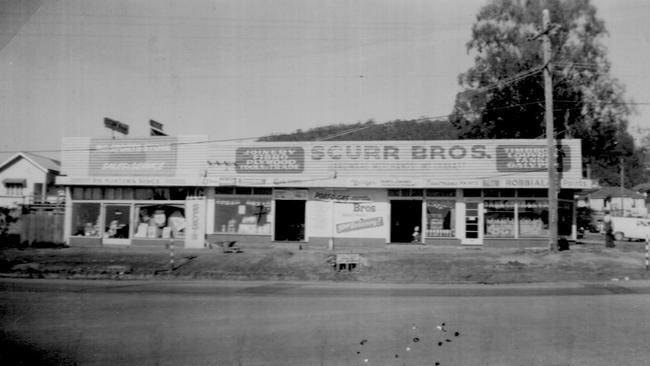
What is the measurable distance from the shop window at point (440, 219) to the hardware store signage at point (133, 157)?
43.6 feet

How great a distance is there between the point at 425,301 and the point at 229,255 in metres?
12.3

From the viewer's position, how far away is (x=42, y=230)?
27766 mm

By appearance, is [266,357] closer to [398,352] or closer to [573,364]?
[398,352]

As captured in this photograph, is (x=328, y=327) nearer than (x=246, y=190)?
Yes

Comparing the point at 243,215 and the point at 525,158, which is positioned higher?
the point at 525,158

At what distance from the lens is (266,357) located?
722 centimetres

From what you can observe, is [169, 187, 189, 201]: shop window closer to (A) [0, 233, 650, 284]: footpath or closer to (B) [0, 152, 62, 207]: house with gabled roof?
(A) [0, 233, 650, 284]: footpath

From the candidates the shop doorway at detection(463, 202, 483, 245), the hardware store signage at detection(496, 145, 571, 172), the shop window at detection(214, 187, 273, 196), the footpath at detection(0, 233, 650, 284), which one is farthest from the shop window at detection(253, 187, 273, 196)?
the hardware store signage at detection(496, 145, 571, 172)

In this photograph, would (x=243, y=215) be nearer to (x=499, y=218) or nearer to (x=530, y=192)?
(x=499, y=218)

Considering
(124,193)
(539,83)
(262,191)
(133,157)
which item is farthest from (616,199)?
(124,193)

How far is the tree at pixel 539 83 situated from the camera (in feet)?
131

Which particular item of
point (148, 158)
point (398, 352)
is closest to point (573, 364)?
point (398, 352)

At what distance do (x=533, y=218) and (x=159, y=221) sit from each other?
18.9m

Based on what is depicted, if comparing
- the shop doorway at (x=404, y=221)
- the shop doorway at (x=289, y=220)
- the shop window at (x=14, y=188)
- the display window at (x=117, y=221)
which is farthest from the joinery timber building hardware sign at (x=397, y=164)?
the shop window at (x=14, y=188)
